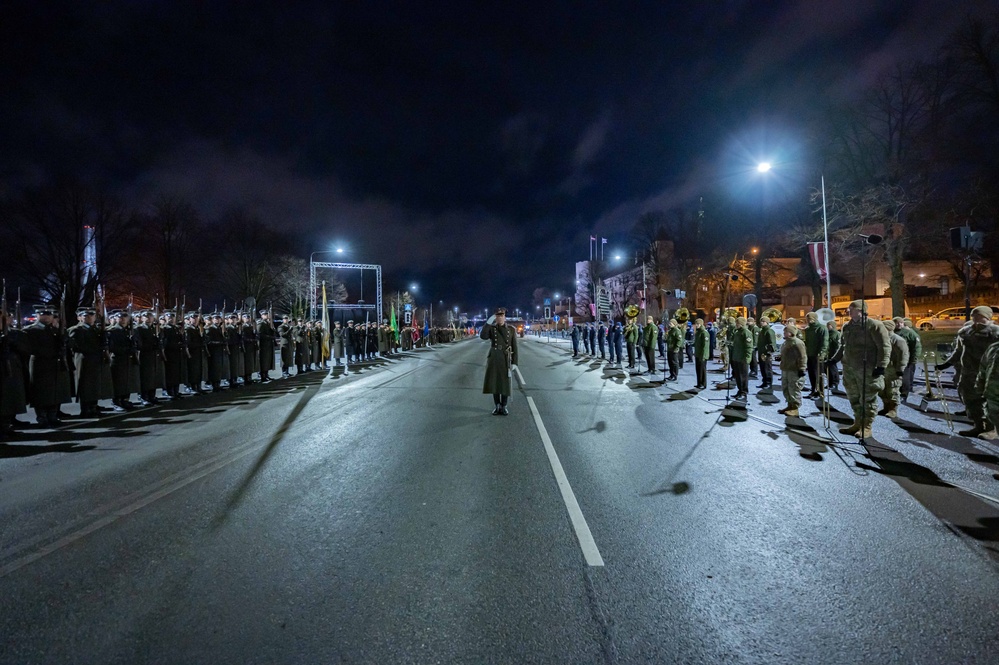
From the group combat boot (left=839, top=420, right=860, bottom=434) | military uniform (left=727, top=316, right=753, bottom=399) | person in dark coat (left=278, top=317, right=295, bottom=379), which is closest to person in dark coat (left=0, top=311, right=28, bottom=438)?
person in dark coat (left=278, top=317, right=295, bottom=379)

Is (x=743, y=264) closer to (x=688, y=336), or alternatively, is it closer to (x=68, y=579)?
(x=688, y=336)

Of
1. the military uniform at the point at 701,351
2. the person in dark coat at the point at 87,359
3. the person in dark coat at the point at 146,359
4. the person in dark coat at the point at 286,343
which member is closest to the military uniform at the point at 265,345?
the person in dark coat at the point at 286,343

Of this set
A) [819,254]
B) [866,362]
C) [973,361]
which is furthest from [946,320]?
[866,362]

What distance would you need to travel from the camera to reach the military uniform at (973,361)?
7715mm

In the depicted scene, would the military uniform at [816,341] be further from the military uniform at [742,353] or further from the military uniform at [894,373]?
the military uniform at [894,373]

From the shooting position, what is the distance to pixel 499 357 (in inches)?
371

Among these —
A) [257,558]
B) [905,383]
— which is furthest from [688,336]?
[257,558]

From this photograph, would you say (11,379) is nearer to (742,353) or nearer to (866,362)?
(866,362)

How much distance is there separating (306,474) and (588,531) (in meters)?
3.46

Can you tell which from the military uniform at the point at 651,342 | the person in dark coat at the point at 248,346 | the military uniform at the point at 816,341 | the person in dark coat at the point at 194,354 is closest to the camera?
the military uniform at the point at 816,341

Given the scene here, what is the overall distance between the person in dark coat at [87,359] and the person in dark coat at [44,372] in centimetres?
69

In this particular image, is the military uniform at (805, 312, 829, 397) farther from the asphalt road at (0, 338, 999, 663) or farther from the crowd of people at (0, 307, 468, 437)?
the crowd of people at (0, 307, 468, 437)

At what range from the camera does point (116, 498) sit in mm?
4965

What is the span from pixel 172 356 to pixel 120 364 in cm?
161
